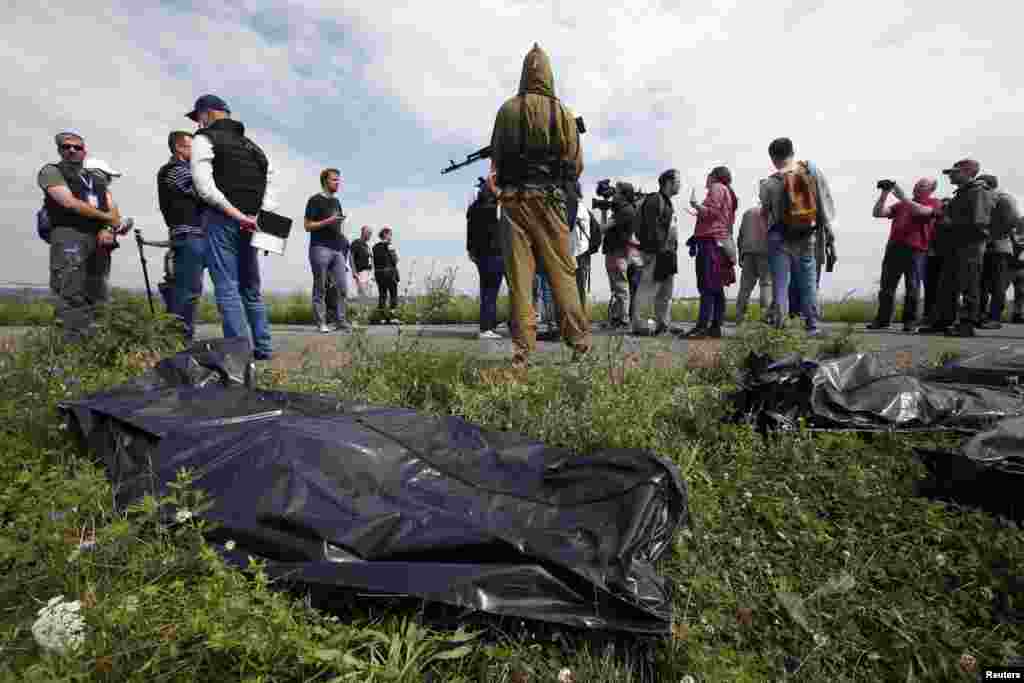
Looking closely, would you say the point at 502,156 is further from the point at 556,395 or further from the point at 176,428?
the point at 176,428

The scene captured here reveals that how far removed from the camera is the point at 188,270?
4.16 meters

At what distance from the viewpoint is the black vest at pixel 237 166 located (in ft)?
13.0

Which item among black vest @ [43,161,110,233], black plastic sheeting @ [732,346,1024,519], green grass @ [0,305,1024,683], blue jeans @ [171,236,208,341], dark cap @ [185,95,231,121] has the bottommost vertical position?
green grass @ [0,305,1024,683]

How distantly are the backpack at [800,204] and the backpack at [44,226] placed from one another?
269 inches

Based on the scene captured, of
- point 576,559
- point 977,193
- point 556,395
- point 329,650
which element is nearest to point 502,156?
point 556,395

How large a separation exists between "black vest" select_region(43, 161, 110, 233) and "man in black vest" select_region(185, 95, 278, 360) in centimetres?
121

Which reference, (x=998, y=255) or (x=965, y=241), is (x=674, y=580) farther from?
(x=998, y=255)

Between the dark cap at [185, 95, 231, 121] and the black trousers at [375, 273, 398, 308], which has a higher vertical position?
the dark cap at [185, 95, 231, 121]

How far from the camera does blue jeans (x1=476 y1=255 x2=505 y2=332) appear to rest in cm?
640

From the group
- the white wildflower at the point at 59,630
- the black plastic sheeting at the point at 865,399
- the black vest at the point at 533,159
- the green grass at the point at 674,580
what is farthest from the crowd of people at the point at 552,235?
the white wildflower at the point at 59,630

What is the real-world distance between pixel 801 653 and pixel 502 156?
3.17 metres

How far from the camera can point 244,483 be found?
1519 mm

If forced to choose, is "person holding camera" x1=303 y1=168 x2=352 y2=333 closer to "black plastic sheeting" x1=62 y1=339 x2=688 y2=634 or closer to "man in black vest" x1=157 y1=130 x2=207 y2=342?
"man in black vest" x1=157 y1=130 x2=207 y2=342

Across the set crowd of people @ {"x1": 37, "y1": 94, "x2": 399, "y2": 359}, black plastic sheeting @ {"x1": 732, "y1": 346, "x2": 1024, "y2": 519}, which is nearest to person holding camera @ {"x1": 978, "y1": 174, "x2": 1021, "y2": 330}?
black plastic sheeting @ {"x1": 732, "y1": 346, "x2": 1024, "y2": 519}
